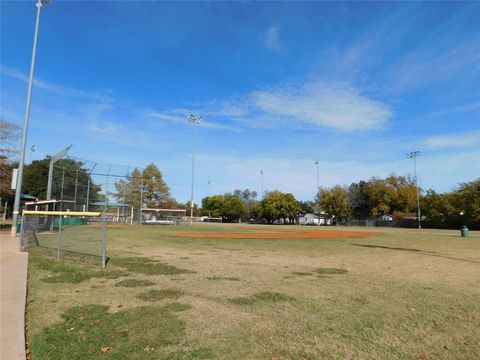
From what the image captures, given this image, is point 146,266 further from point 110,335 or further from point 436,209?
point 436,209

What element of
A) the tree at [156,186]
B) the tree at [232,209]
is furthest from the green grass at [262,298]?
the tree at [232,209]

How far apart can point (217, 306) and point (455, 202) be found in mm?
66275

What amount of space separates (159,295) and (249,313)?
2138 millimetres

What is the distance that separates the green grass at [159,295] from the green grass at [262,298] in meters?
1.21

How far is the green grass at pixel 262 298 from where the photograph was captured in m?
7.01

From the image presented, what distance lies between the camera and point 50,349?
180 inches

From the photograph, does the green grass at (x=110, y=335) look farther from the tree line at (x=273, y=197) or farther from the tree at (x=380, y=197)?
the tree at (x=380, y=197)

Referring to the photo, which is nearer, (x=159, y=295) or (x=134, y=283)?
(x=159, y=295)

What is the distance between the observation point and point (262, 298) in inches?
289

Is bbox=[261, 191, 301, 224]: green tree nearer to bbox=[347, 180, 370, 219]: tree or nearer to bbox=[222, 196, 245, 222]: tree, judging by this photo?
bbox=[222, 196, 245, 222]: tree

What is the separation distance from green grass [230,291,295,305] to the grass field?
0.03m

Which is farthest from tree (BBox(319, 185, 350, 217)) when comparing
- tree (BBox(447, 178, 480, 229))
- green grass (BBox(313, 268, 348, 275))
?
green grass (BBox(313, 268, 348, 275))

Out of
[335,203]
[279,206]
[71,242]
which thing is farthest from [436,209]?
[71,242]

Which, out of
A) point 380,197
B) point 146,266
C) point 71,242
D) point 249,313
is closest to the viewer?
point 249,313
